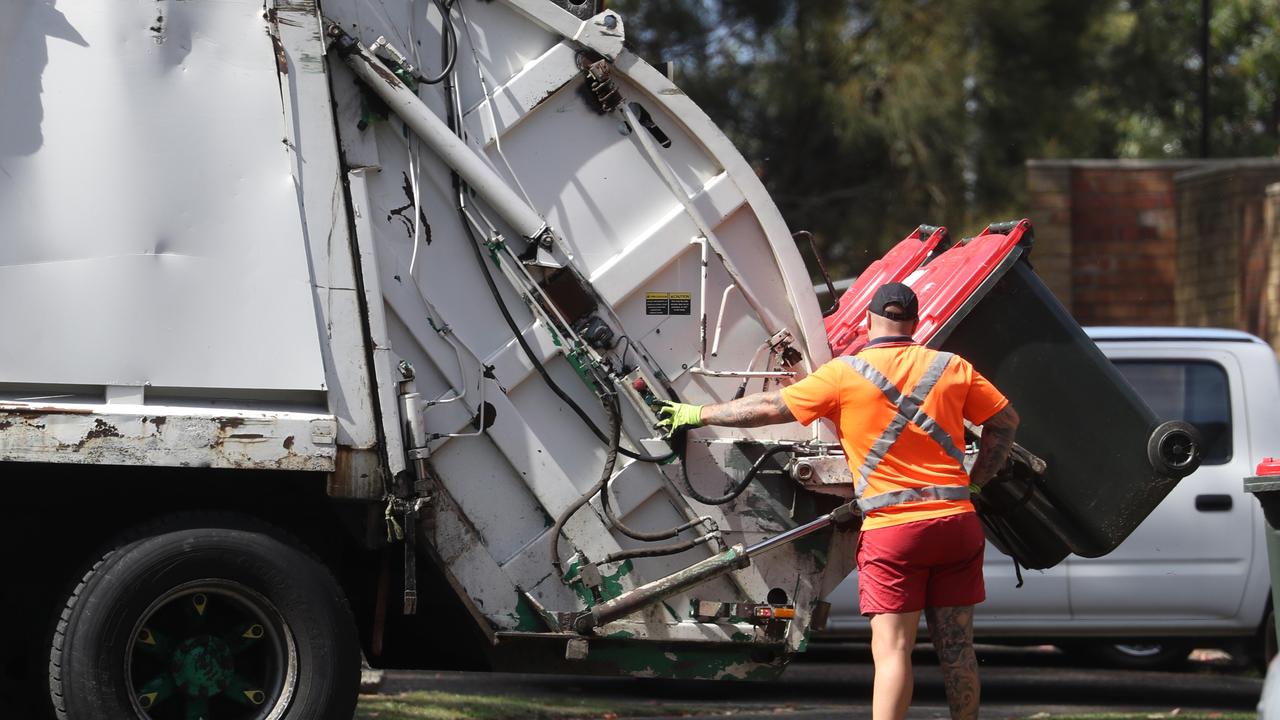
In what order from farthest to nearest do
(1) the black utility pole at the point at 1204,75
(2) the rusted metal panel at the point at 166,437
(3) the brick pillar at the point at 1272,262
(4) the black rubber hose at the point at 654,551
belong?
(1) the black utility pole at the point at 1204,75, (3) the brick pillar at the point at 1272,262, (4) the black rubber hose at the point at 654,551, (2) the rusted metal panel at the point at 166,437

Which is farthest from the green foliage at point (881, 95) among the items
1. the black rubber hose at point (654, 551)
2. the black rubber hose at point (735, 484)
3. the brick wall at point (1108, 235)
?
the black rubber hose at point (654, 551)

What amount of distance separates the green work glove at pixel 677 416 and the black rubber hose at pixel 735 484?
0.10m

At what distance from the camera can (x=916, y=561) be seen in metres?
4.55

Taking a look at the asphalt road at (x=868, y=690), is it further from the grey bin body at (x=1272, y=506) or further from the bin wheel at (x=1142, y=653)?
the grey bin body at (x=1272, y=506)

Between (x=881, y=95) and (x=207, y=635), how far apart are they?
33.8ft

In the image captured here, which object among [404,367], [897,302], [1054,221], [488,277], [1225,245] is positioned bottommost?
[404,367]

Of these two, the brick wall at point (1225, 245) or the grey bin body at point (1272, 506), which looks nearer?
the grey bin body at point (1272, 506)

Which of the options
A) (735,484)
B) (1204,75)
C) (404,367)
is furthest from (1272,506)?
(1204,75)

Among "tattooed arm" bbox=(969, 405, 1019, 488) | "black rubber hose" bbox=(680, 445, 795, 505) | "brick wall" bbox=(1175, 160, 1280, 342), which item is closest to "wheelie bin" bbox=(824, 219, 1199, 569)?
"tattooed arm" bbox=(969, 405, 1019, 488)

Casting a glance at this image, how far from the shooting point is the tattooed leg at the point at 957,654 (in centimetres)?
468

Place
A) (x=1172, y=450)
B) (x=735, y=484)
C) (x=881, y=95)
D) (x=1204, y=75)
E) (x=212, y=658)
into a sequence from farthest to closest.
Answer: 1. (x=1204, y=75)
2. (x=881, y=95)
3. (x=1172, y=450)
4. (x=735, y=484)
5. (x=212, y=658)

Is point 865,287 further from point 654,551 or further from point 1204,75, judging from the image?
point 1204,75

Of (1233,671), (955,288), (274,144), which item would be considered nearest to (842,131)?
(1233,671)

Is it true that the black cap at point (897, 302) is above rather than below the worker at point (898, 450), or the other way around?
above
